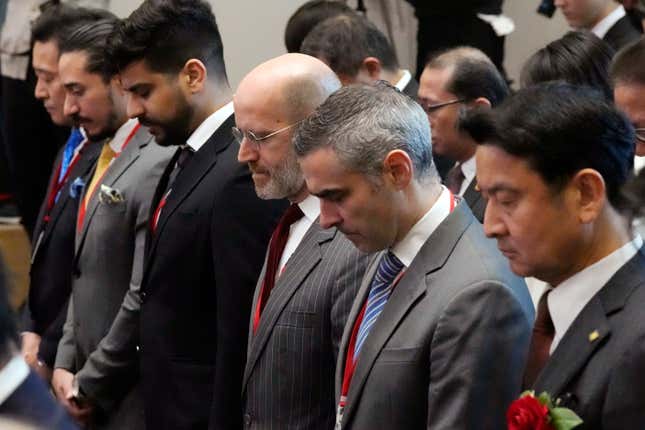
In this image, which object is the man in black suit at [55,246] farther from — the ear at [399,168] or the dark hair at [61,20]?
the ear at [399,168]

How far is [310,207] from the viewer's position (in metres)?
3.35

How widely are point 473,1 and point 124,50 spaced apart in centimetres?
202

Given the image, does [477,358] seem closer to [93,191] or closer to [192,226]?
[192,226]

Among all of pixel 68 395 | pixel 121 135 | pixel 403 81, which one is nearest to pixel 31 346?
pixel 68 395

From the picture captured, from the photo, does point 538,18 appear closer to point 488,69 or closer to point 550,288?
point 488,69

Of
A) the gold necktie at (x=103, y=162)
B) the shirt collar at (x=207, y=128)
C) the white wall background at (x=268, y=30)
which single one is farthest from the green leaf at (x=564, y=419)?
the white wall background at (x=268, y=30)

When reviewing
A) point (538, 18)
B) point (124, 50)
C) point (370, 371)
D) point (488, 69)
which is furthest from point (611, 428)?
point (538, 18)

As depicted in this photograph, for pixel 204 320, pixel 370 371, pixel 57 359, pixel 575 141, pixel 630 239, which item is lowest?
pixel 57 359

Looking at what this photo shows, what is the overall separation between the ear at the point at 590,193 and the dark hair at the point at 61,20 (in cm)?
296

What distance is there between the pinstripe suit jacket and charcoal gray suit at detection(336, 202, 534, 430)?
1.01 feet

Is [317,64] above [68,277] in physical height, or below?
above

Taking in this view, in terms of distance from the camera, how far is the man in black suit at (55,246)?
15.2 ft

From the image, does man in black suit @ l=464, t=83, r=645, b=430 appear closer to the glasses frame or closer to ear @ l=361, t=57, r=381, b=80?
the glasses frame

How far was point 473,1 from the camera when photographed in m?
5.49
